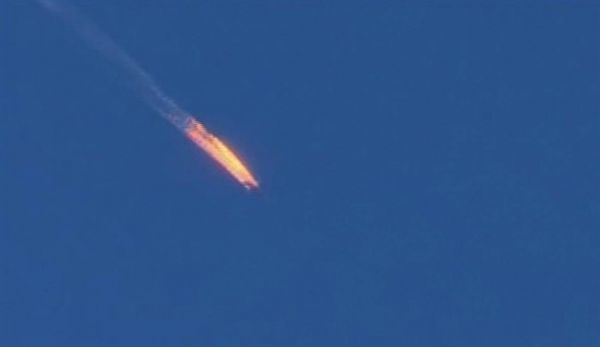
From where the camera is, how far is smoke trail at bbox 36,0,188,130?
118 centimetres

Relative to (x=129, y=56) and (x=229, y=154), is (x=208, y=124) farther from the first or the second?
(x=129, y=56)

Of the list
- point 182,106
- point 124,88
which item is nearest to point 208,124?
point 182,106

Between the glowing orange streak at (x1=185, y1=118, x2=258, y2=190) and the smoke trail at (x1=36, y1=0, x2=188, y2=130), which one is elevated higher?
the smoke trail at (x1=36, y1=0, x2=188, y2=130)

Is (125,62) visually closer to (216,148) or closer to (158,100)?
(158,100)

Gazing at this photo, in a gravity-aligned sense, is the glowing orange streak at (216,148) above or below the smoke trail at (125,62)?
below

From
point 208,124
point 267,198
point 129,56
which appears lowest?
point 267,198

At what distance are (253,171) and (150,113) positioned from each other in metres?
0.22

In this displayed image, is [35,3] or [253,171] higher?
[35,3]

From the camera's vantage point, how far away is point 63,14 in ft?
3.92

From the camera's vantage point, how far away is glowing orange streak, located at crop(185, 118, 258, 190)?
3.86 feet

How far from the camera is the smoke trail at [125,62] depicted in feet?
3.86

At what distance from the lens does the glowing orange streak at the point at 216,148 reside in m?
1.18

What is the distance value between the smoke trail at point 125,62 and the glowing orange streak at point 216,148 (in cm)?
2

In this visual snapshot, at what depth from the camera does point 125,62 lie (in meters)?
1.18
